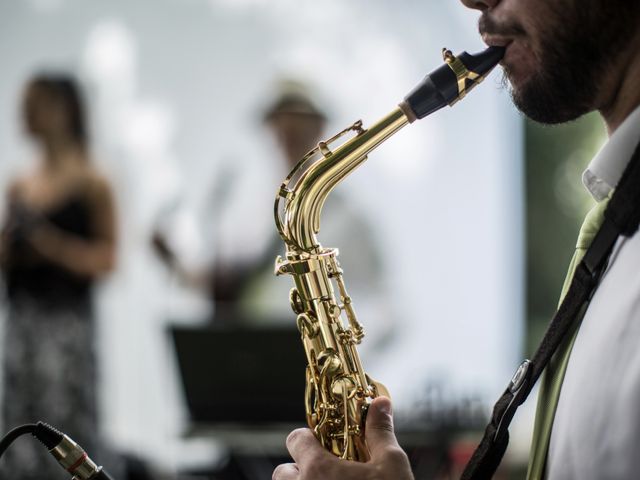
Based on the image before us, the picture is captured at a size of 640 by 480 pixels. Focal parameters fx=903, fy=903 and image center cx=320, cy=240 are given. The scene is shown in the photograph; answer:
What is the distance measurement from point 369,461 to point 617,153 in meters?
0.58

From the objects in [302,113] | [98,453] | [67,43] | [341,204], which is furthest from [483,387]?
[67,43]

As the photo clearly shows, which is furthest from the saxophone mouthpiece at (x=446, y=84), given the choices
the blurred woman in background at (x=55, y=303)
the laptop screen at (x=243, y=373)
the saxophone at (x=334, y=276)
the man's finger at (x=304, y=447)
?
the blurred woman in background at (x=55, y=303)

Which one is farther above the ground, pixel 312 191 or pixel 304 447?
pixel 312 191

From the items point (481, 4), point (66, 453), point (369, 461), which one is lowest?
point (369, 461)

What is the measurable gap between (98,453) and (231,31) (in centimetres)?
253

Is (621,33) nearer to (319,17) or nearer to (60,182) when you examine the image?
(60,182)

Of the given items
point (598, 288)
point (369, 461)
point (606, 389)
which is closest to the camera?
point (606, 389)

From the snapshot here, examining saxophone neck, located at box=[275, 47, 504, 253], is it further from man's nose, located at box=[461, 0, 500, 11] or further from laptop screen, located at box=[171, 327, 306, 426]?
laptop screen, located at box=[171, 327, 306, 426]

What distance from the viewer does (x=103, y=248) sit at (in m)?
4.28

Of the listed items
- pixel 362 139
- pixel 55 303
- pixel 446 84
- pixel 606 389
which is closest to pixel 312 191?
pixel 362 139

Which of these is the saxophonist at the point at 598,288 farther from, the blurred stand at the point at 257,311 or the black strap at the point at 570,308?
the blurred stand at the point at 257,311

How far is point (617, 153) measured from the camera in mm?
1290

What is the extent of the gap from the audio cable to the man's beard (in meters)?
0.87

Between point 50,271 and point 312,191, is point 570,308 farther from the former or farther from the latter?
point 50,271
